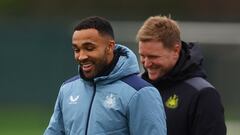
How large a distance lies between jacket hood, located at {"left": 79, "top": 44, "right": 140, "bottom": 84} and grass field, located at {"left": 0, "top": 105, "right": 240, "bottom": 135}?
8670 mm

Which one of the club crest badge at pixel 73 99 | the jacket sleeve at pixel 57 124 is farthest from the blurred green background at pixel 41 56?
the club crest badge at pixel 73 99

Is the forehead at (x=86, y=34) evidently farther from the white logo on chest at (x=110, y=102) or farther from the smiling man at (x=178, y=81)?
the smiling man at (x=178, y=81)

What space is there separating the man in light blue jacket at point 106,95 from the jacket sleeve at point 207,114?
1.30ft

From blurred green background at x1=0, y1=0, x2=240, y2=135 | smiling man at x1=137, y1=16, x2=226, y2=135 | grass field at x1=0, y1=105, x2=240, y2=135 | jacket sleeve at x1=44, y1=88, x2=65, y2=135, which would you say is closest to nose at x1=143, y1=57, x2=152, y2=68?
smiling man at x1=137, y1=16, x2=226, y2=135

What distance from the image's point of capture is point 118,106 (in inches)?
158

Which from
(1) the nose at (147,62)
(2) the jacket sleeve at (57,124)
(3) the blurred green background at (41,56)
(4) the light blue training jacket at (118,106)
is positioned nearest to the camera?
(4) the light blue training jacket at (118,106)

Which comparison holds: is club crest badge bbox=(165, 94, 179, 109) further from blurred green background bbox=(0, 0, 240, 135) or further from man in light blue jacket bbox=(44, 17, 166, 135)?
blurred green background bbox=(0, 0, 240, 135)

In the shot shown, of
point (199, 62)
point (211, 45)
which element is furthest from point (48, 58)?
point (199, 62)

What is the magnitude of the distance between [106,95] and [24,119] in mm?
9159

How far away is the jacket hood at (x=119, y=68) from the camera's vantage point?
13.4 feet

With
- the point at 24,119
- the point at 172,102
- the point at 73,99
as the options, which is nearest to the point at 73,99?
the point at 73,99

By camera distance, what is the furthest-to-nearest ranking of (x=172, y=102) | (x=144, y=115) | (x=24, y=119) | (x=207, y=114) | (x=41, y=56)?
1. (x=24, y=119)
2. (x=41, y=56)
3. (x=172, y=102)
4. (x=207, y=114)
5. (x=144, y=115)

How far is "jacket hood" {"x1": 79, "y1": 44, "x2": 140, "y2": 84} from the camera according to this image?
408 cm

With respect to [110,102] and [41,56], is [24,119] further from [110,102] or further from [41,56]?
[110,102]
